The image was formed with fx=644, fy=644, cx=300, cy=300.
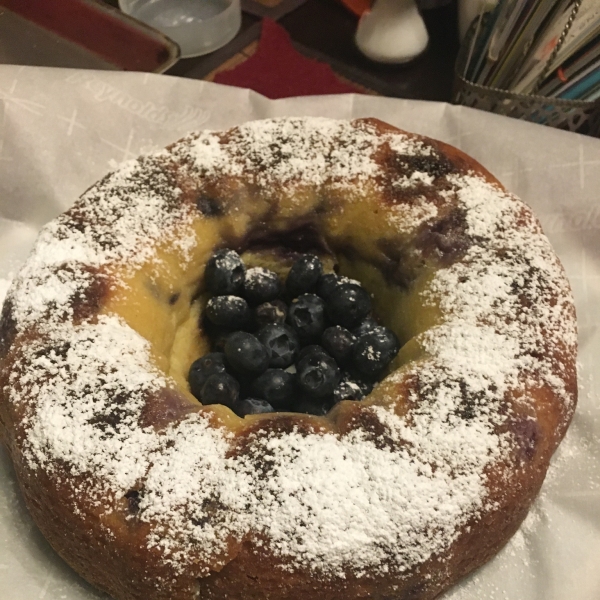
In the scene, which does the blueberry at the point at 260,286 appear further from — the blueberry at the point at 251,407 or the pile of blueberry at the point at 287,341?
the blueberry at the point at 251,407

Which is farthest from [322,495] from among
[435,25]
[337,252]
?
[435,25]

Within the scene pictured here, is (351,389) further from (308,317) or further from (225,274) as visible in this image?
(225,274)

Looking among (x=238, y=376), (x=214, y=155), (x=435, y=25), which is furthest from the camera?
(x=435, y=25)

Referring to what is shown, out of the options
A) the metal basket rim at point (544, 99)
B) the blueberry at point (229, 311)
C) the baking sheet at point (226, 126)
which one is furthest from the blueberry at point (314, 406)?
the metal basket rim at point (544, 99)

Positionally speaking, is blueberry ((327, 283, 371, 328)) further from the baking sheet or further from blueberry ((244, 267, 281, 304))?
the baking sheet

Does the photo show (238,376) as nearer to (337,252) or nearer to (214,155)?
(337,252)
